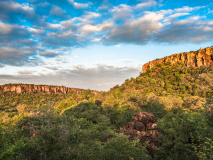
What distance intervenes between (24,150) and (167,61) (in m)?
83.3

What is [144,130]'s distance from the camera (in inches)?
809

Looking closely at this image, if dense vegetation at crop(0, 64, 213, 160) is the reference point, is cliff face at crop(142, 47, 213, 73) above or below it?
above

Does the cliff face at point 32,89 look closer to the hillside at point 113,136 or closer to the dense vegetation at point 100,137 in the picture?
the hillside at point 113,136

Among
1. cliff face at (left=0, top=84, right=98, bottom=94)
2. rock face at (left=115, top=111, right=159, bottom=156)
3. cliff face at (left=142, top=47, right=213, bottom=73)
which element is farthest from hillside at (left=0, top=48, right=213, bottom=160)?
cliff face at (left=0, top=84, right=98, bottom=94)

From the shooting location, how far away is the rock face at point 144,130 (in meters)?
17.0

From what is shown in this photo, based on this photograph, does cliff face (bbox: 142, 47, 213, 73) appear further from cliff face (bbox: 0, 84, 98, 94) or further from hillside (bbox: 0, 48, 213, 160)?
cliff face (bbox: 0, 84, 98, 94)

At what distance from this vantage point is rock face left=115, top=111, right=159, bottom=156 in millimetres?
16953

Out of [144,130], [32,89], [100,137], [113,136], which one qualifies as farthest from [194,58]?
[32,89]

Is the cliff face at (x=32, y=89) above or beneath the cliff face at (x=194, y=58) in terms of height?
beneath

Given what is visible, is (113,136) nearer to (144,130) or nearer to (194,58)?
(144,130)

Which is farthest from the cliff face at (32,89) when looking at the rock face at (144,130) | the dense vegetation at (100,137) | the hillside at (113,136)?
the rock face at (144,130)

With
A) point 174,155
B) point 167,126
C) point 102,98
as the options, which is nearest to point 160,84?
point 102,98

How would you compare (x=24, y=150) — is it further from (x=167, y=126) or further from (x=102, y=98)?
(x=102, y=98)

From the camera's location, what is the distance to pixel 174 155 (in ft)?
48.3
